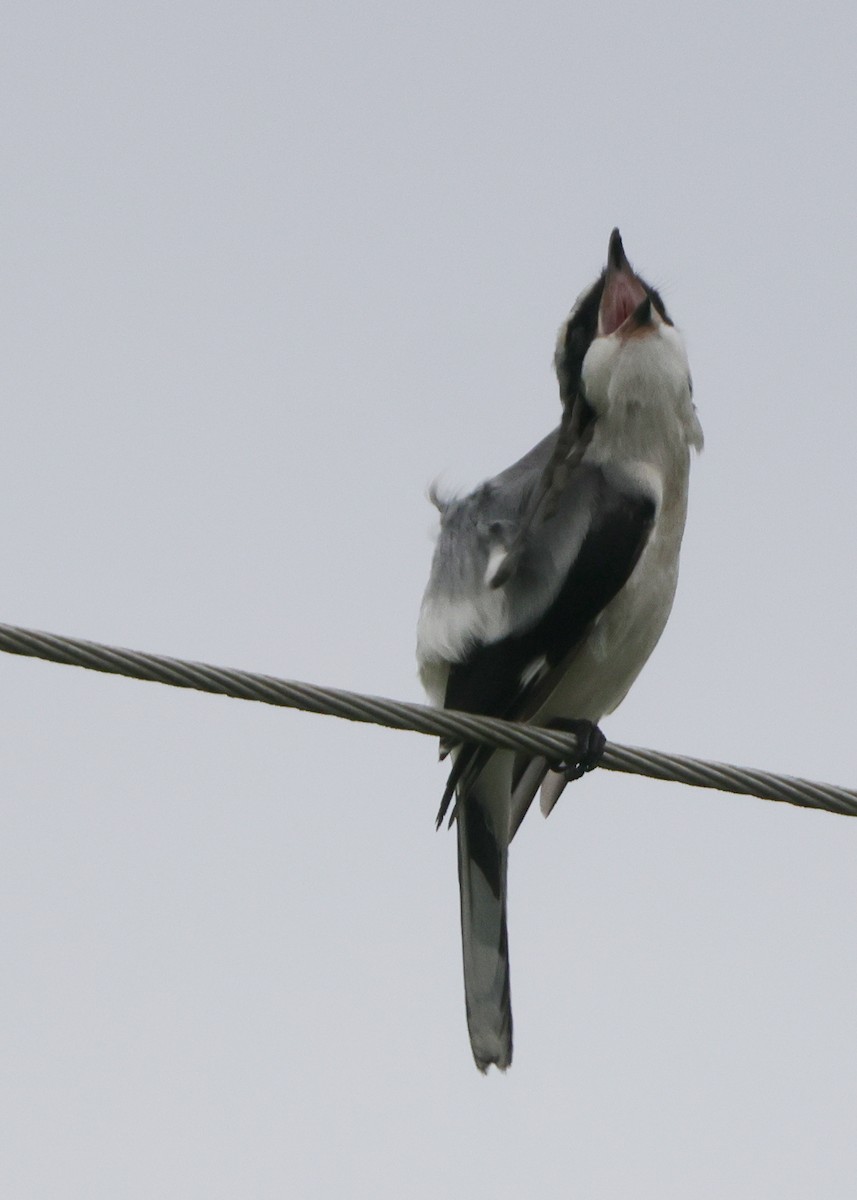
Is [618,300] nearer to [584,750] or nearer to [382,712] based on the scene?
[584,750]

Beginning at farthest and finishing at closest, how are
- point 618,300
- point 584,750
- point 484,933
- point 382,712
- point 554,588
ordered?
point 618,300, point 484,933, point 554,588, point 584,750, point 382,712

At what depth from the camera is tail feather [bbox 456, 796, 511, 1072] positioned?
18.3 feet

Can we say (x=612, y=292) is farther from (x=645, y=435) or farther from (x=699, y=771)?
(x=699, y=771)

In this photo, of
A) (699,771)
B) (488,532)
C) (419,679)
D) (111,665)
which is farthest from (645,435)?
(111,665)

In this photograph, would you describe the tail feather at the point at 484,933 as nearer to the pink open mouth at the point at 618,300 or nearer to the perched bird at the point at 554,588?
the perched bird at the point at 554,588

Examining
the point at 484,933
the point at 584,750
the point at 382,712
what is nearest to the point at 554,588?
the point at 584,750

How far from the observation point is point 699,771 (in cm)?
404

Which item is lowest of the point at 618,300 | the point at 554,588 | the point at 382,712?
the point at 382,712

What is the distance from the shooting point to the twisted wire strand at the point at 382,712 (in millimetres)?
3662

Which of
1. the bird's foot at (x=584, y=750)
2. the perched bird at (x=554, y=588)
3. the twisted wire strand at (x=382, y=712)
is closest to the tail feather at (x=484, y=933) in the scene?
the perched bird at (x=554, y=588)

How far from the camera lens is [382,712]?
153 inches

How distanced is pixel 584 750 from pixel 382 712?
3.24 feet

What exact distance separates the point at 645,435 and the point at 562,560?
0.67m

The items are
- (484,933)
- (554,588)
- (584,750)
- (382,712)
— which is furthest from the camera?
(484,933)
